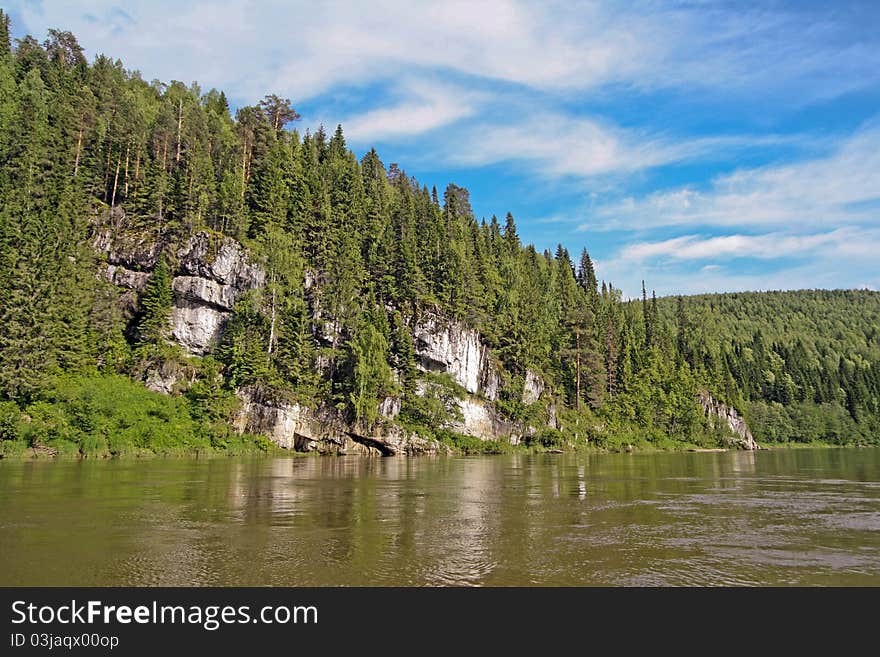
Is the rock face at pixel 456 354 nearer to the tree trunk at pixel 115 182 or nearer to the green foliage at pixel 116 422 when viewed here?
the green foliage at pixel 116 422

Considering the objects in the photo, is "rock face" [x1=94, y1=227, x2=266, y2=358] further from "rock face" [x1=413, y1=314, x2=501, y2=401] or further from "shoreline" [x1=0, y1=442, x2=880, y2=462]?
"rock face" [x1=413, y1=314, x2=501, y2=401]

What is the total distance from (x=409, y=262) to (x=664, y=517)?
70.3m

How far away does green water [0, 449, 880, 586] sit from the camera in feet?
40.8

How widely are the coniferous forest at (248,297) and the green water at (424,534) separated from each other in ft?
85.2

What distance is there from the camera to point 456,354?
85688 mm

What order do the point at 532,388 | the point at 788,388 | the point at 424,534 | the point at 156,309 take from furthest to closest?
the point at 788,388 → the point at 532,388 → the point at 156,309 → the point at 424,534

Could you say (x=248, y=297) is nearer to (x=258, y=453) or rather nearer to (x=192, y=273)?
(x=192, y=273)

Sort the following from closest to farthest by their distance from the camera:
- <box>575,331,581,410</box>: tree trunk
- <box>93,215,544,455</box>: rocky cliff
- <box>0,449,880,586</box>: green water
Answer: <box>0,449,880,586</box>: green water, <box>93,215,544,455</box>: rocky cliff, <box>575,331,581,410</box>: tree trunk

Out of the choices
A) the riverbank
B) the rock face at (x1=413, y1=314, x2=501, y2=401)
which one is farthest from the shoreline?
the rock face at (x1=413, y1=314, x2=501, y2=401)

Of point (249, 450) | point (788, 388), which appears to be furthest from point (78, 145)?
point (788, 388)

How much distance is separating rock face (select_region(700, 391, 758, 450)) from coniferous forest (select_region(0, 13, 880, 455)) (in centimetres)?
530

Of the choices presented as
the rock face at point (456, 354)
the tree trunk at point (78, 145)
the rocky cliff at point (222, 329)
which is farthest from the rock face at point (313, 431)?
the tree trunk at point (78, 145)

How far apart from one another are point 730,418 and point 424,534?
139 meters

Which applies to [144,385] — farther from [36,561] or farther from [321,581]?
[321,581]
